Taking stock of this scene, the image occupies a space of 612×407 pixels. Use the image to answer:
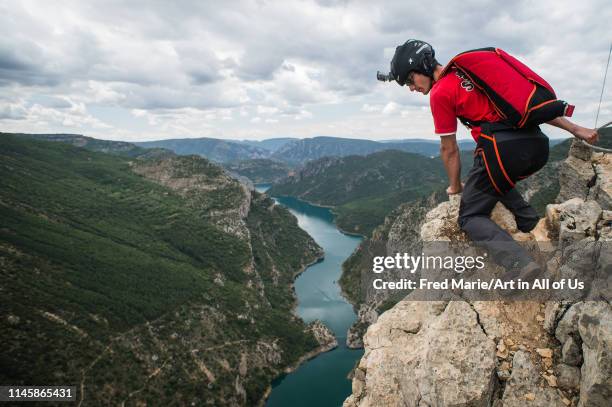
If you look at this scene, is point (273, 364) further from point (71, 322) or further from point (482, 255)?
point (482, 255)

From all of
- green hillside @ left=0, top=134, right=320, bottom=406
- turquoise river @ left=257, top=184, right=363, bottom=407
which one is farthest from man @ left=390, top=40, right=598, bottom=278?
turquoise river @ left=257, top=184, right=363, bottom=407

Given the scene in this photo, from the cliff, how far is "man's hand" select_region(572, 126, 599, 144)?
51.0 inches

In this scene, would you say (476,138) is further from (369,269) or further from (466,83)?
(369,269)

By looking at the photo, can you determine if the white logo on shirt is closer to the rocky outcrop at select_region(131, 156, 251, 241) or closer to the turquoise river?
the turquoise river

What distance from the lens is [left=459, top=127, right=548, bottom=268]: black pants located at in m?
6.17

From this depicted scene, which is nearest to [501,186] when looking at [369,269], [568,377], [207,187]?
[568,377]

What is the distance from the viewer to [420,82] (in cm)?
692

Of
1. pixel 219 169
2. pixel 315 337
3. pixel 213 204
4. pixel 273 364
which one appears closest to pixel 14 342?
pixel 273 364

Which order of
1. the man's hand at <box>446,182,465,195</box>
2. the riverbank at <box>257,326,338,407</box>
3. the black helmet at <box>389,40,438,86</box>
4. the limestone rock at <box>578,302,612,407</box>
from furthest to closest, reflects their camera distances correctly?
the riverbank at <box>257,326,338,407</box> < the man's hand at <box>446,182,465,195</box> < the black helmet at <box>389,40,438,86</box> < the limestone rock at <box>578,302,612,407</box>

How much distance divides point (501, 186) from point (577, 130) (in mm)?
1730

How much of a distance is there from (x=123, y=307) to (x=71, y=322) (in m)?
12.0

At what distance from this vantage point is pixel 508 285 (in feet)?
22.8

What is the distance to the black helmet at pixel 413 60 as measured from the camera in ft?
22.0

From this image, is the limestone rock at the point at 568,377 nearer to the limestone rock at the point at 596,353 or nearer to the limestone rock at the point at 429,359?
the limestone rock at the point at 596,353
